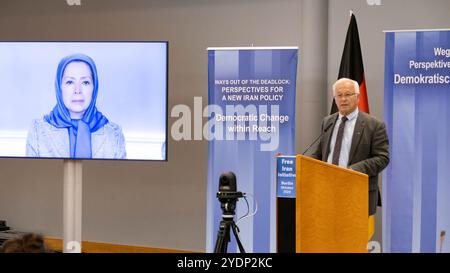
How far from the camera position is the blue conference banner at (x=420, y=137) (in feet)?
16.4

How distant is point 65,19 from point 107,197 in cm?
206

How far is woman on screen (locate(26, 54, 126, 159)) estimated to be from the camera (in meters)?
5.16

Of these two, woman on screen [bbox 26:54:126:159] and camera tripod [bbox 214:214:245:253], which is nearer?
camera tripod [bbox 214:214:245:253]

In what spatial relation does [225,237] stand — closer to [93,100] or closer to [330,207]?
[330,207]

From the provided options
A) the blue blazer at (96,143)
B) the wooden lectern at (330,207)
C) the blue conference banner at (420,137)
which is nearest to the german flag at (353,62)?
the blue conference banner at (420,137)

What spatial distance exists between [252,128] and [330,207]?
2152 millimetres

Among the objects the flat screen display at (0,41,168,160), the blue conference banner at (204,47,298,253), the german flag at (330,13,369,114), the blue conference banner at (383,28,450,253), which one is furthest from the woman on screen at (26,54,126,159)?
the blue conference banner at (383,28,450,253)

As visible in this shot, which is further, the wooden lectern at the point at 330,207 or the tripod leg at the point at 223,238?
the tripod leg at the point at 223,238

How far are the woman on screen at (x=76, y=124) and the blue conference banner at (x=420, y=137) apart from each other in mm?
2395

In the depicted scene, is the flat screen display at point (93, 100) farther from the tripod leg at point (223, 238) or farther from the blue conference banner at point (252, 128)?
the tripod leg at point (223, 238)

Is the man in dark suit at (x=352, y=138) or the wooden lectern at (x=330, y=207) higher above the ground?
the man in dark suit at (x=352, y=138)

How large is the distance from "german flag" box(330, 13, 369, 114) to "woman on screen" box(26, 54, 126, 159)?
6.73 feet

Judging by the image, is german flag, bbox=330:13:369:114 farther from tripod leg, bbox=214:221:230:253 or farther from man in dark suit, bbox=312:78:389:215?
tripod leg, bbox=214:221:230:253

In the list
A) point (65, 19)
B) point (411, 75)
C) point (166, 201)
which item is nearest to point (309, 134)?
point (411, 75)
